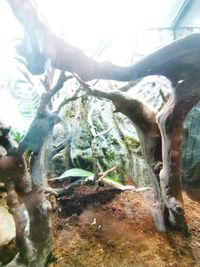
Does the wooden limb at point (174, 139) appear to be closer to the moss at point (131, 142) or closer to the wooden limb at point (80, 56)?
the wooden limb at point (80, 56)

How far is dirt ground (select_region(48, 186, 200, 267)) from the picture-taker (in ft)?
5.34

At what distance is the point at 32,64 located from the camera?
1119 millimetres

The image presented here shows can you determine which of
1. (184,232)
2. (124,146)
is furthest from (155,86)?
(184,232)

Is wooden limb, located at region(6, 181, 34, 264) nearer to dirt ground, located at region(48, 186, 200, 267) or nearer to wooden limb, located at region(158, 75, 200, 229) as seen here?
dirt ground, located at region(48, 186, 200, 267)

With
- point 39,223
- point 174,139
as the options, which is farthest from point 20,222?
point 174,139

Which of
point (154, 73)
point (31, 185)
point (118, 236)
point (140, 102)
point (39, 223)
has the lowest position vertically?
point (118, 236)

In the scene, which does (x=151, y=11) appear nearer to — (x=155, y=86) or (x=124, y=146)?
(x=155, y=86)

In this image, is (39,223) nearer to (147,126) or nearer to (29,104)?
(29,104)

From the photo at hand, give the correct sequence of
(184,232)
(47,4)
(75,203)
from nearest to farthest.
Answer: (47,4)
(184,232)
(75,203)

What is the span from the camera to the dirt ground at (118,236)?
163 centimetres

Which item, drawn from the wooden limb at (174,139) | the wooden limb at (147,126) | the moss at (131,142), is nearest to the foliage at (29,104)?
the wooden limb at (147,126)

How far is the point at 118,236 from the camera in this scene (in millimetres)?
1827

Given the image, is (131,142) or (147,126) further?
(131,142)

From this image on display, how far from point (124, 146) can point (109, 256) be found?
1.38m
